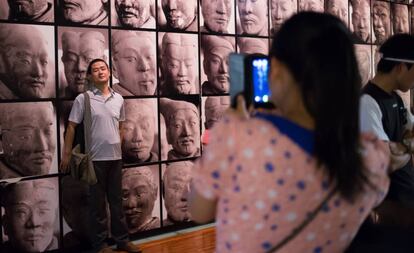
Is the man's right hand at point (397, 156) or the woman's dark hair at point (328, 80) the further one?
the man's right hand at point (397, 156)

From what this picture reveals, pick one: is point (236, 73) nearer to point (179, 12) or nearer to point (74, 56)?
point (74, 56)

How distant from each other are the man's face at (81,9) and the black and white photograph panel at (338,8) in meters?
2.82

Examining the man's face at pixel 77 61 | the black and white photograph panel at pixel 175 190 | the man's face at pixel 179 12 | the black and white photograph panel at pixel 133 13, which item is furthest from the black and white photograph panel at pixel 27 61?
the black and white photograph panel at pixel 175 190

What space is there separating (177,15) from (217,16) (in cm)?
46

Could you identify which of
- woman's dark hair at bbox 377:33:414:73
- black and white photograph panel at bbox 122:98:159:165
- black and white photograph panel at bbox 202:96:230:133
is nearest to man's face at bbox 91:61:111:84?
black and white photograph panel at bbox 122:98:159:165

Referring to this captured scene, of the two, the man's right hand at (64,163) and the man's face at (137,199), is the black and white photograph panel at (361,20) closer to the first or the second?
the man's face at (137,199)

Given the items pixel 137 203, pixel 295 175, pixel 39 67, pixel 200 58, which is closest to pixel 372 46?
pixel 200 58

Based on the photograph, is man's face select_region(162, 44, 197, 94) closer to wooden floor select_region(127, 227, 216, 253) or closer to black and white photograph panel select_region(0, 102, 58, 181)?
black and white photograph panel select_region(0, 102, 58, 181)

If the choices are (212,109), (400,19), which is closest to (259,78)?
(212,109)

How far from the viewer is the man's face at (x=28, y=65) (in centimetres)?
325

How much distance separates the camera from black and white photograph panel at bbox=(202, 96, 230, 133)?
171 inches

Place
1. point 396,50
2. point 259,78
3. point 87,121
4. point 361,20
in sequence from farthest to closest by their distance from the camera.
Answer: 1. point 361,20
2. point 87,121
3. point 396,50
4. point 259,78

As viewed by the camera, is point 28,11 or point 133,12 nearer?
point 28,11

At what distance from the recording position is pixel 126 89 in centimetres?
382
